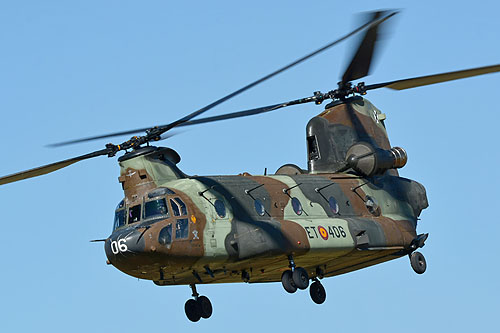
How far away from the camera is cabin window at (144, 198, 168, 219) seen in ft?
99.8

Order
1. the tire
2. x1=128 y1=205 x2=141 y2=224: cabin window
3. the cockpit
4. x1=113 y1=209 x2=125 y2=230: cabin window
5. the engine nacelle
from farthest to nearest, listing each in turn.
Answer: the engine nacelle
the tire
x1=113 y1=209 x2=125 y2=230: cabin window
x1=128 y1=205 x2=141 y2=224: cabin window
the cockpit

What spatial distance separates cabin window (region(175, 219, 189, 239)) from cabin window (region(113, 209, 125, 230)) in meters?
1.84

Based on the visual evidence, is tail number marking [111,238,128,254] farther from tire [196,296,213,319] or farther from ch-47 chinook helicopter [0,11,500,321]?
tire [196,296,213,319]

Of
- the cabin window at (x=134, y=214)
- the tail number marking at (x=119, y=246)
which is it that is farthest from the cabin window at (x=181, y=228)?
the tail number marking at (x=119, y=246)

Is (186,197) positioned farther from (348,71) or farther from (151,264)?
(348,71)

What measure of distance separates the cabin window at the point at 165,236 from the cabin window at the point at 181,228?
0.21 m

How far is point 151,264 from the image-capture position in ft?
98.5

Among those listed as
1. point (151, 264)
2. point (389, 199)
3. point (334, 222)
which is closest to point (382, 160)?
point (389, 199)

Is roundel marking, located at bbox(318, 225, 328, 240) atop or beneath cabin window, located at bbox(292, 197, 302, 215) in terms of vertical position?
beneath

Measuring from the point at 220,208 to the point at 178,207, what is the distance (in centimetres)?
133

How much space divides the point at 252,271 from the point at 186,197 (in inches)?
132

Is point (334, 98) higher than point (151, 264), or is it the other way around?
point (334, 98)

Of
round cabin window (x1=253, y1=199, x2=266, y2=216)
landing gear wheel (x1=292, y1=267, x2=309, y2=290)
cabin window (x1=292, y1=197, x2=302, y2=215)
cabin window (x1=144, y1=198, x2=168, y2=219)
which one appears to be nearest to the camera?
cabin window (x1=144, y1=198, x2=168, y2=219)

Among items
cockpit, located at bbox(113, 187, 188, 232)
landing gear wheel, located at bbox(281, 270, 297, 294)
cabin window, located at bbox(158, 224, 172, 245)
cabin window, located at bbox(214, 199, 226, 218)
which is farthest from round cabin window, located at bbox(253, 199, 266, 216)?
cabin window, located at bbox(158, 224, 172, 245)
